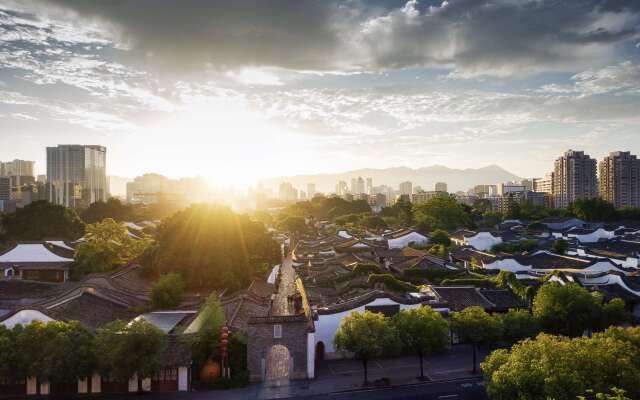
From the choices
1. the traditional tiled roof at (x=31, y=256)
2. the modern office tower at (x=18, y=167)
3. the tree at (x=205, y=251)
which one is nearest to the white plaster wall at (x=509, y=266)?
the tree at (x=205, y=251)

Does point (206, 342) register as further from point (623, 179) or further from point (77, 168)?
point (77, 168)

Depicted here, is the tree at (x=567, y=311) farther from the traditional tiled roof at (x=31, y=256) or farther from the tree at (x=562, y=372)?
the traditional tiled roof at (x=31, y=256)

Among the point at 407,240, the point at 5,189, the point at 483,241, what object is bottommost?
the point at 483,241

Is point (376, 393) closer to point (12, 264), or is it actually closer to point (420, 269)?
point (420, 269)

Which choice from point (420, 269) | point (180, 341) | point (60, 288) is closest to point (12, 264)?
point (60, 288)

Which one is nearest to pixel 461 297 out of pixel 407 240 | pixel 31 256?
pixel 407 240

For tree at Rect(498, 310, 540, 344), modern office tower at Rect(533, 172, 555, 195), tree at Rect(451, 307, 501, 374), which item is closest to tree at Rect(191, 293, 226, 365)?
tree at Rect(451, 307, 501, 374)
